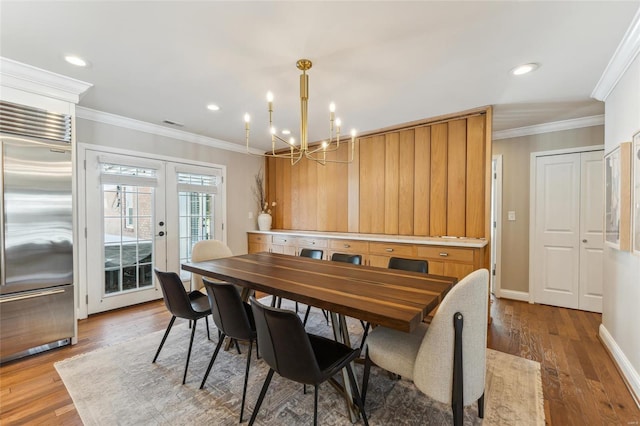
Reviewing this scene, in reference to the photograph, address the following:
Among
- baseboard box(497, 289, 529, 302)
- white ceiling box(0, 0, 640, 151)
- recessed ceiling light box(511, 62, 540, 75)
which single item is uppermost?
white ceiling box(0, 0, 640, 151)

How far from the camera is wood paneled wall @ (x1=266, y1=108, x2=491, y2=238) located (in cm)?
330

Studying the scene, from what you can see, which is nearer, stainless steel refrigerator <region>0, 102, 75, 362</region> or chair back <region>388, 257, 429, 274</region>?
stainless steel refrigerator <region>0, 102, 75, 362</region>

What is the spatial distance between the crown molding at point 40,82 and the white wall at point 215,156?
0.80m

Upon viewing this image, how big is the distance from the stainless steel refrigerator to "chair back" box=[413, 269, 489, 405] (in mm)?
3135

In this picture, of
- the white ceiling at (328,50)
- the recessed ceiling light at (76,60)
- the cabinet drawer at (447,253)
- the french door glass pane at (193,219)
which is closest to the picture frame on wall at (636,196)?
the white ceiling at (328,50)

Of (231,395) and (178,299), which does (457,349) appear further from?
(178,299)

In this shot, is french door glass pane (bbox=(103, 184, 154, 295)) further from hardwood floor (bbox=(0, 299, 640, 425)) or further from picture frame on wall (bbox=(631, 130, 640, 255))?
picture frame on wall (bbox=(631, 130, 640, 255))

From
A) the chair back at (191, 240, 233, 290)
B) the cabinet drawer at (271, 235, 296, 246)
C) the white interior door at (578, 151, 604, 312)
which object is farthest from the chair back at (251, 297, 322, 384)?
the white interior door at (578, 151, 604, 312)

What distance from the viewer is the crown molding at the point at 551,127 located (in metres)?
3.46

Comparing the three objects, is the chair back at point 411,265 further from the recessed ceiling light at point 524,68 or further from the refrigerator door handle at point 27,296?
the refrigerator door handle at point 27,296

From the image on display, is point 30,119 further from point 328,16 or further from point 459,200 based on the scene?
point 459,200

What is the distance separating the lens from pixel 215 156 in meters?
4.68

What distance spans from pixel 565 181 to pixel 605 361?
2.27m

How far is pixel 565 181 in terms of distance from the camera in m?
3.69
